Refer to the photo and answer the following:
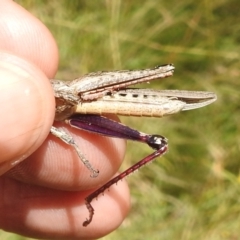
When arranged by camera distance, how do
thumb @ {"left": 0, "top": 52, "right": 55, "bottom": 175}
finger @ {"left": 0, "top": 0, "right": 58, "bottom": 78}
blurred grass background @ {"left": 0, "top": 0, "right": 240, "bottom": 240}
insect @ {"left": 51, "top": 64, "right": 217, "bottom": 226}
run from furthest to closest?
1. blurred grass background @ {"left": 0, "top": 0, "right": 240, "bottom": 240}
2. finger @ {"left": 0, "top": 0, "right": 58, "bottom": 78}
3. insect @ {"left": 51, "top": 64, "right": 217, "bottom": 226}
4. thumb @ {"left": 0, "top": 52, "right": 55, "bottom": 175}

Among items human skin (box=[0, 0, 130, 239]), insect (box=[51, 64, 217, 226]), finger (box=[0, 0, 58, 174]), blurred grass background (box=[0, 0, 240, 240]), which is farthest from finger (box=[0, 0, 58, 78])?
blurred grass background (box=[0, 0, 240, 240])

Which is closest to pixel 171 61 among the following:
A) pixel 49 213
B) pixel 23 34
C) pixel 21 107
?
pixel 23 34

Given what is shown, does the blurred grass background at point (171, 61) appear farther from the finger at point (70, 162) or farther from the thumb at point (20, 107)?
the thumb at point (20, 107)

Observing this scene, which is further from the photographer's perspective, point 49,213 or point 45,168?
point 49,213

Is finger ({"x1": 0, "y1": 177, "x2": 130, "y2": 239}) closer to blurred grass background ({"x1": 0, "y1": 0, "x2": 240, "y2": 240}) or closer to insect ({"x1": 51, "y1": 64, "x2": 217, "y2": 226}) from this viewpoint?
insect ({"x1": 51, "y1": 64, "x2": 217, "y2": 226})

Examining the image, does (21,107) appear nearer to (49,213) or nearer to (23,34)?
(23,34)

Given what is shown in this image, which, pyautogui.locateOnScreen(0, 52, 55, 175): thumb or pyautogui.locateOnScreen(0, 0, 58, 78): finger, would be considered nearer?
pyautogui.locateOnScreen(0, 52, 55, 175): thumb

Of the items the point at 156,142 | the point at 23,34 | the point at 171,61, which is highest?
the point at 171,61

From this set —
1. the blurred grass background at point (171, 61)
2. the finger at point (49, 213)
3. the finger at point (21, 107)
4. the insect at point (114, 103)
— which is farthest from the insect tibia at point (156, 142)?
the blurred grass background at point (171, 61)
